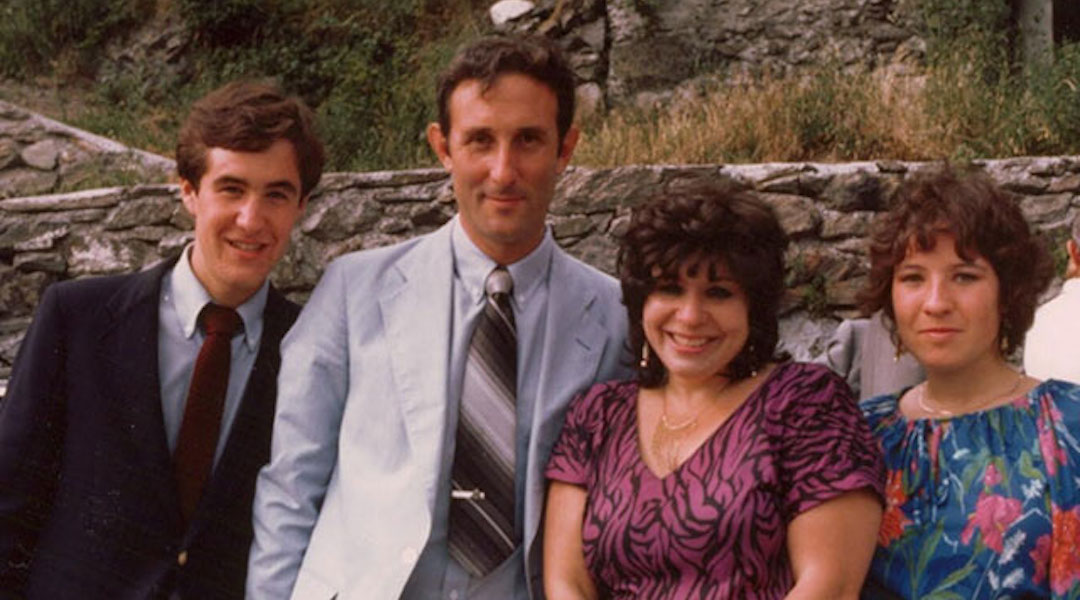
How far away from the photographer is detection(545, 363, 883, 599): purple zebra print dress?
2279 mm

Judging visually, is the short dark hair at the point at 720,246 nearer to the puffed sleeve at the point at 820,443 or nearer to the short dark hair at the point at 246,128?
the puffed sleeve at the point at 820,443

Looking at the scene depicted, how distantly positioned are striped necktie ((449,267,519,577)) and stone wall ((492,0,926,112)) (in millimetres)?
7339

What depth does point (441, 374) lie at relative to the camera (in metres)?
2.73

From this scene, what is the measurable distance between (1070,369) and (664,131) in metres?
5.80

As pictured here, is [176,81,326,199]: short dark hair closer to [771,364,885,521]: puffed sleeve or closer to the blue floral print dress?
[771,364,885,521]: puffed sleeve

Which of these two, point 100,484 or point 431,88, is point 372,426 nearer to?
point 100,484

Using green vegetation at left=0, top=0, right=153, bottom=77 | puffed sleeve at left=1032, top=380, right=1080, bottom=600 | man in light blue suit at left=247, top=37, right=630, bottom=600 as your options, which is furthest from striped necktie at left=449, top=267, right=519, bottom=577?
green vegetation at left=0, top=0, right=153, bottom=77

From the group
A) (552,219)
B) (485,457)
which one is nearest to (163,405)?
(485,457)

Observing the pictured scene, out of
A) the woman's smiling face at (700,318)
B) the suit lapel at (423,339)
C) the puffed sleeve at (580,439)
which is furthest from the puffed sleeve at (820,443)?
the suit lapel at (423,339)

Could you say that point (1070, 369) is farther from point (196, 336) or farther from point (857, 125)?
point (857, 125)

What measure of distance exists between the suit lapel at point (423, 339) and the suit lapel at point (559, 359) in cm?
22

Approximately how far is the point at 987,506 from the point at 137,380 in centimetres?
194

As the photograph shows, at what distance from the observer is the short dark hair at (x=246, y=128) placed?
297cm

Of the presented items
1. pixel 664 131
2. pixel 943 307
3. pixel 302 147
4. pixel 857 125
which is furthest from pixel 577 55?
pixel 943 307
